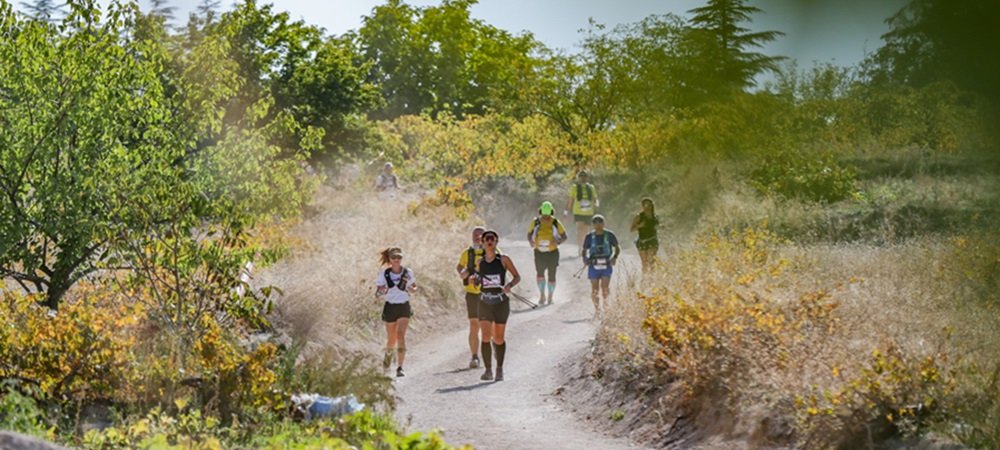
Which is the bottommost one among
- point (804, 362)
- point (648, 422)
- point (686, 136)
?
point (648, 422)

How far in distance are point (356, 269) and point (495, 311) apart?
780cm

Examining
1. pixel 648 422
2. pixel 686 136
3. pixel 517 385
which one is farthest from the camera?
pixel 517 385

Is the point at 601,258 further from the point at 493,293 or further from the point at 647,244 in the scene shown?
the point at 493,293

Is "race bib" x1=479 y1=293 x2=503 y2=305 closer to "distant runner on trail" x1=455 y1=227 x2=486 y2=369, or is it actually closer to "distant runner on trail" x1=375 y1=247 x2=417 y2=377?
"distant runner on trail" x1=455 y1=227 x2=486 y2=369

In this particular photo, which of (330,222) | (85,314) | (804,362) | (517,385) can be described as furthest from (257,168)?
(330,222)

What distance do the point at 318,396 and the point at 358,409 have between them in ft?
2.07

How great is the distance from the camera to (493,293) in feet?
49.3

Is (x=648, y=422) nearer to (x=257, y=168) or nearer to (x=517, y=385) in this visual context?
(x=517, y=385)

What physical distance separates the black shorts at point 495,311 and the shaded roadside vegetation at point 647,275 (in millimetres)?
1371

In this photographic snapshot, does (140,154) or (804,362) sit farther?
(140,154)

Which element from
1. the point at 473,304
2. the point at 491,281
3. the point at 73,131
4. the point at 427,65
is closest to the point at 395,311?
the point at 473,304

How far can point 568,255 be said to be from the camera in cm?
2980

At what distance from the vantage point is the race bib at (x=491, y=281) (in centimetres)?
1490

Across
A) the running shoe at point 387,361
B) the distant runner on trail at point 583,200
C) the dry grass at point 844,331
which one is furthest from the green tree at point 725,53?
the distant runner on trail at point 583,200
